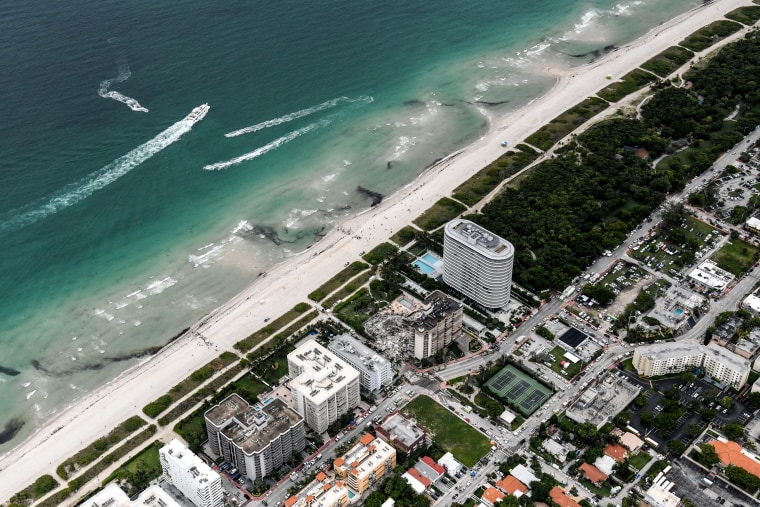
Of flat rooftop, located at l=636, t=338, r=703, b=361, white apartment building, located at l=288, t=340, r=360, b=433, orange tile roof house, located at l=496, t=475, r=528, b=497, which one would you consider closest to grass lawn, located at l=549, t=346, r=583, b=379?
flat rooftop, located at l=636, t=338, r=703, b=361

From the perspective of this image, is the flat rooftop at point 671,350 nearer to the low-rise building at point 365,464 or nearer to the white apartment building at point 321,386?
the low-rise building at point 365,464

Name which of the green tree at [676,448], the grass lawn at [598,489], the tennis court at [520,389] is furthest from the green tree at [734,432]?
the tennis court at [520,389]

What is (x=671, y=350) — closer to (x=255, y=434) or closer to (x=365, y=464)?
(x=365, y=464)

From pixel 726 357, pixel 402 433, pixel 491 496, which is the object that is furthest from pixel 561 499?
pixel 726 357

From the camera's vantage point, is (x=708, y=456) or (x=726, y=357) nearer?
(x=708, y=456)

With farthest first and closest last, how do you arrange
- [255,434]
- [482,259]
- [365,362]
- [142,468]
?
[482,259] < [365,362] < [142,468] < [255,434]

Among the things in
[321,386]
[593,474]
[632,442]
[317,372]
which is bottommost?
[593,474]
